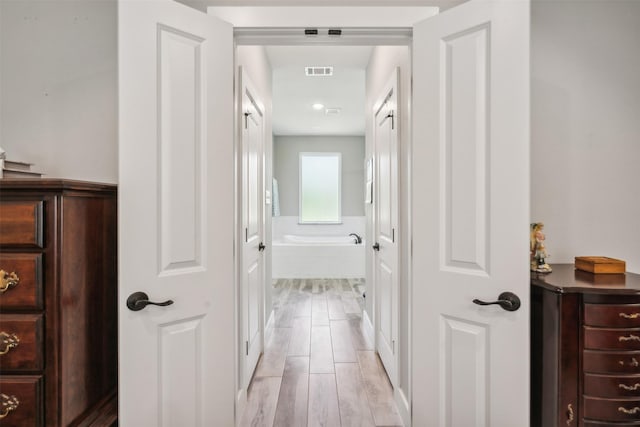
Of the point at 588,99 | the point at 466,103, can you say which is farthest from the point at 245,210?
→ the point at 588,99

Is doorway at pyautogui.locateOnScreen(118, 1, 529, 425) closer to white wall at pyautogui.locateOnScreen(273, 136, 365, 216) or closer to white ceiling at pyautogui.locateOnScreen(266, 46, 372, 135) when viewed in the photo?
white ceiling at pyautogui.locateOnScreen(266, 46, 372, 135)

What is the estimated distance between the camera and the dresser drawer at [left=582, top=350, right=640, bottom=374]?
1218mm

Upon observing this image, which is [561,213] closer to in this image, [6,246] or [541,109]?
[541,109]

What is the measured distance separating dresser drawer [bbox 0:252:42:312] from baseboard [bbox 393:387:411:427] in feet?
5.92

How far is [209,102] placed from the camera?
1393mm

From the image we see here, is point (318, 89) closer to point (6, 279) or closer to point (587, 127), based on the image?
point (587, 127)

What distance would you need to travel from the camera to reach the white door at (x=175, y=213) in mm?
1278

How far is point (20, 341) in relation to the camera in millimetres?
1090

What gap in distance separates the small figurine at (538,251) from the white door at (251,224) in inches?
60.6

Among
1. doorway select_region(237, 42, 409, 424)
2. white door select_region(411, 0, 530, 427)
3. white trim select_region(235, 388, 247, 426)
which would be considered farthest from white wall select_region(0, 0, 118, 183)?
white door select_region(411, 0, 530, 427)

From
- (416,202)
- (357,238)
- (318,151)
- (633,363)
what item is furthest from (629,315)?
(318,151)

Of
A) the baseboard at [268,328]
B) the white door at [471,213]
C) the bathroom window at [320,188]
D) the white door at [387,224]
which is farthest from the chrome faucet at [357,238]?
the white door at [471,213]

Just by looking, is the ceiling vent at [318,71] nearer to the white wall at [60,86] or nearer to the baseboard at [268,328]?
the white wall at [60,86]

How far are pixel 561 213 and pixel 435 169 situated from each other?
846mm
